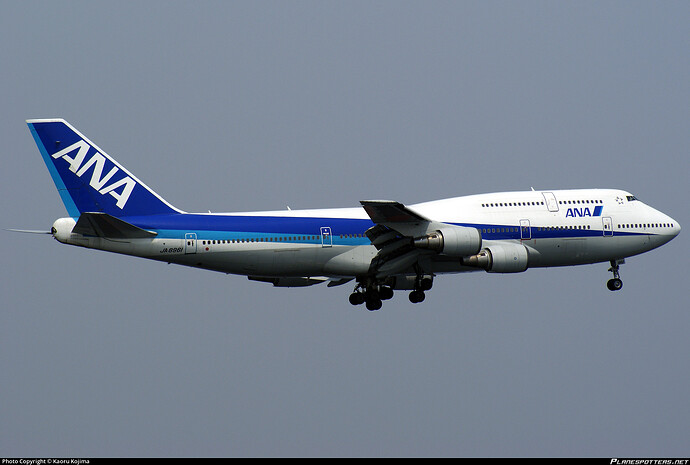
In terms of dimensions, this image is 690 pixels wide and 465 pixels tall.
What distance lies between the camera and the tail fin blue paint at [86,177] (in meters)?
51.9

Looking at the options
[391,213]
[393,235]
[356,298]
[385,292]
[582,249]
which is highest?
[391,213]

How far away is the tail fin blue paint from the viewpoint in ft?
170

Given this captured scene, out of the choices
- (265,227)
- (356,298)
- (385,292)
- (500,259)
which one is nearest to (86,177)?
(265,227)

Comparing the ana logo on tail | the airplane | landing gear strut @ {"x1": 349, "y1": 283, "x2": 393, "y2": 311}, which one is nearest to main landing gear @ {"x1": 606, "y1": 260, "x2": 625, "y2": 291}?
the airplane

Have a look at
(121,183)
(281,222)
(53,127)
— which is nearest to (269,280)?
(281,222)

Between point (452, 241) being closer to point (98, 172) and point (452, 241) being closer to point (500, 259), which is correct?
point (500, 259)

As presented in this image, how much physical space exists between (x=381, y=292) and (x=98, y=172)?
15876 millimetres

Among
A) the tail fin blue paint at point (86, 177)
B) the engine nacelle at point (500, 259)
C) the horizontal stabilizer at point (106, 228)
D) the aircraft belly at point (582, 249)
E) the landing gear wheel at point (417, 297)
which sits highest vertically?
the tail fin blue paint at point (86, 177)

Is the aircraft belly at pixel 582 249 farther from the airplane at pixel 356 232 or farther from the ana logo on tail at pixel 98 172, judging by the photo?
the ana logo on tail at pixel 98 172

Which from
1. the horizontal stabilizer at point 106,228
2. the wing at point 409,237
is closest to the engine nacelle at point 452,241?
the wing at point 409,237

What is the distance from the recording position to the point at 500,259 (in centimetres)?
5450

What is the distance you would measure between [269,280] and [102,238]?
11972 mm

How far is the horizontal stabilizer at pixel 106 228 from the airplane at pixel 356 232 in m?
0.05

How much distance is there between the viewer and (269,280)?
5984 centimetres
